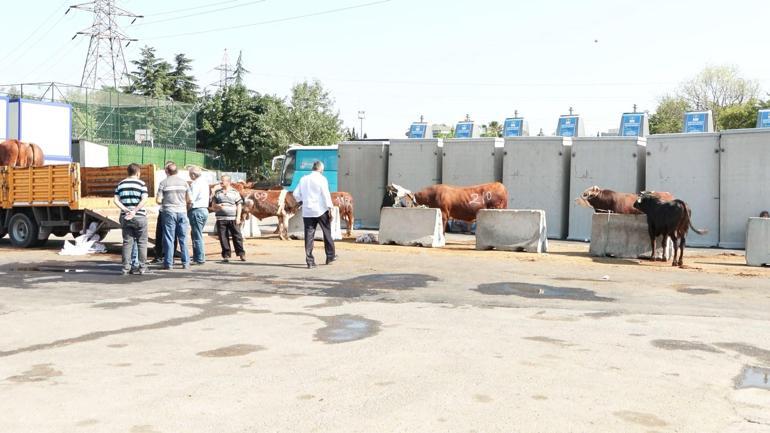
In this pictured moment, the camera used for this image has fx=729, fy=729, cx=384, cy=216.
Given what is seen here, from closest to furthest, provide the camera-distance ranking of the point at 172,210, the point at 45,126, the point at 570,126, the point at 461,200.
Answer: the point at 172,210 < the point at 461,200 < the point at 45,126 < the point at 570,126

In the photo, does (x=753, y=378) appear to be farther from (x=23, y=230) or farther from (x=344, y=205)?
(x=23, y=230)

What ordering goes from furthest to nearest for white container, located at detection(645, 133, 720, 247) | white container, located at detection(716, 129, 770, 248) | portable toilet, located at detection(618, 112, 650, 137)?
portable toilet, located at detection(618, 112, 650, 137)
white container, located at detection(645, 133, 720, 247)
white container, located at detection(716, 129, 770, 248)

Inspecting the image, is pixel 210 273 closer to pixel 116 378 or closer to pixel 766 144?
pixel 116 378

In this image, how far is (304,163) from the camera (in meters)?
27.5

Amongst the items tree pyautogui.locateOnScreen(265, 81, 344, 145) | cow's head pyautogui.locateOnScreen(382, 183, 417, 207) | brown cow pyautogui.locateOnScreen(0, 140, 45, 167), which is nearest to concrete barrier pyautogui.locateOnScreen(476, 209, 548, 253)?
cow's head pyautogui.locateOnScreen(382, 183, 417, 207)

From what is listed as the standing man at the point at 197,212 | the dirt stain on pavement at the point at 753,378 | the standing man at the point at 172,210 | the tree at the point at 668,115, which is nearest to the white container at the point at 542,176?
the standing man at the point at 197,212

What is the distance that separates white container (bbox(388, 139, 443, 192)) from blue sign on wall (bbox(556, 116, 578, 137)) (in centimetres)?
405

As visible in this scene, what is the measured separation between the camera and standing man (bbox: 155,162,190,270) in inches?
518

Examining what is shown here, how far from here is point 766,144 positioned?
1847cm

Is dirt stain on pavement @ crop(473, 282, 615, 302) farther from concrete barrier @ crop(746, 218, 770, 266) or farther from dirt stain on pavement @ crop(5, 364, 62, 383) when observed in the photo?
dirt stain on pavement @ crop(5, 364, 62, 383)

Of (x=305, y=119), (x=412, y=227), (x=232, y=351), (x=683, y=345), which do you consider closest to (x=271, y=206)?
(x=412, y=227)

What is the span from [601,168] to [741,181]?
12.1ft

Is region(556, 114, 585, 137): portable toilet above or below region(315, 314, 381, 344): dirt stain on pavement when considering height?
above

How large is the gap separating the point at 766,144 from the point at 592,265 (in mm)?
7483
